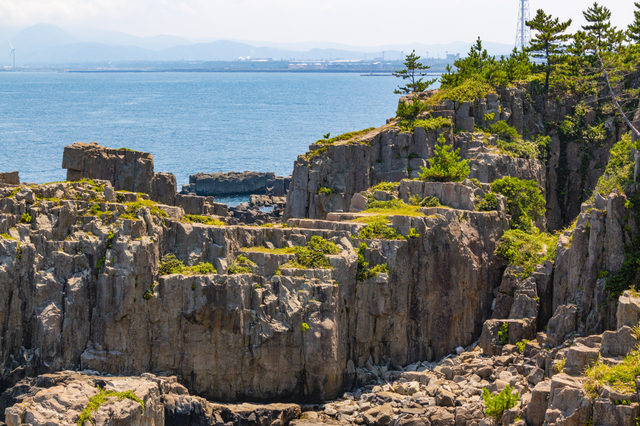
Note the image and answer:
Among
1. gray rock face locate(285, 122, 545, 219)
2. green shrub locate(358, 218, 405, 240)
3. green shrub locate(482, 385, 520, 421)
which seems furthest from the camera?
gray rock face locate(285, 122, 545, 219)

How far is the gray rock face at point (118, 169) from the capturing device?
213ft

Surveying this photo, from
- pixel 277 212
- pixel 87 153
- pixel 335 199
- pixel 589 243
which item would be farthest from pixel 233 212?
pixel 589 243

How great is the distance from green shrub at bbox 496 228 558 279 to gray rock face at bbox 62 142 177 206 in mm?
28449

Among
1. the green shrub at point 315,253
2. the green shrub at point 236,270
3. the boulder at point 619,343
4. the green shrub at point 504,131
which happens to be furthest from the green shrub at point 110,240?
the green shrub at point 504,131

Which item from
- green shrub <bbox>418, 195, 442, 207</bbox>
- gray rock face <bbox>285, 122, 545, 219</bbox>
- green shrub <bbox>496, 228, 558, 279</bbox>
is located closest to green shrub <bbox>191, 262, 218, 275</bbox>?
green shrub <bbox>418, 195, 442, 207</bbox>

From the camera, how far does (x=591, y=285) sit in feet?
158

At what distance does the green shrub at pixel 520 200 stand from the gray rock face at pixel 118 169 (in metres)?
27.7

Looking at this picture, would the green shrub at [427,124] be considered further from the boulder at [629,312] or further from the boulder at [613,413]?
the boulder at [613,413]

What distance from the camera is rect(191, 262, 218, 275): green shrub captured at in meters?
50.3

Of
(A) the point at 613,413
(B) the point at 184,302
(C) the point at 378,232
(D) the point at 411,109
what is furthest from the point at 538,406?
(D) the point at 411,109

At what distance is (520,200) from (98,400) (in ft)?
123

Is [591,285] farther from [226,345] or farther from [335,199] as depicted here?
[335,199]

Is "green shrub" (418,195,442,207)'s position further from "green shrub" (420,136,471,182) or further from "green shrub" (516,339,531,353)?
"green shrub" (516,339,531,353)

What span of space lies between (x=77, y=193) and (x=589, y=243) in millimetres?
32001
